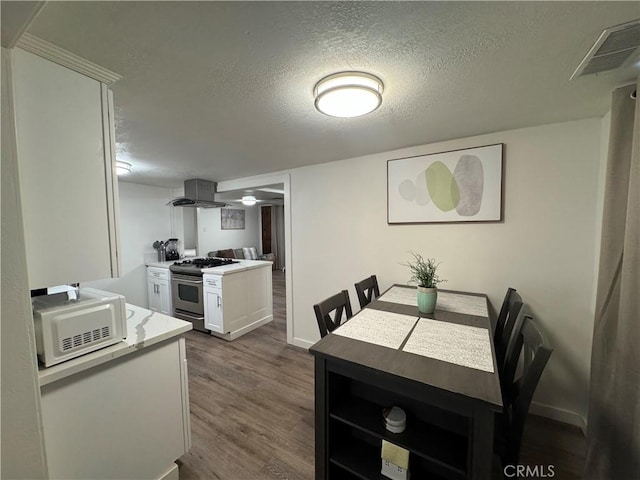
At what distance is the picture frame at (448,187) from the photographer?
198 cm

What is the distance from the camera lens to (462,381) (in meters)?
0.94

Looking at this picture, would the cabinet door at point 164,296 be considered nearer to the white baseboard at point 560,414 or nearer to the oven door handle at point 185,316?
the oven door handle at point 185,316

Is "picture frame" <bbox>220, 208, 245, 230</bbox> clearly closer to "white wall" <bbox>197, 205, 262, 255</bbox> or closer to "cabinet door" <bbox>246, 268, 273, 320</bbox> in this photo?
"white wall" <bbox>197, 205, 262, 255</bbox>

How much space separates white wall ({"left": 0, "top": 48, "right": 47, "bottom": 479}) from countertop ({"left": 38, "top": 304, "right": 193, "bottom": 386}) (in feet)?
0.41

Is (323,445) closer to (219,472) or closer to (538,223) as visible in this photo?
(219,472)

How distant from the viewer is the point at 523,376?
1.02m

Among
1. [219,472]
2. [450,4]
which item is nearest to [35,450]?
[219,472]

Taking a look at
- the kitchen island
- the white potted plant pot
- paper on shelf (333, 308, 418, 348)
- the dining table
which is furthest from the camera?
the white potted plant pot

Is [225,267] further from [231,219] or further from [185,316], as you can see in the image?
[231,219]

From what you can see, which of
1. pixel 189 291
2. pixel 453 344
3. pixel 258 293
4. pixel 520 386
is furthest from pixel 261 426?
pixel 189 291

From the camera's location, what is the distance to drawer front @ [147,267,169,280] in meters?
3.81

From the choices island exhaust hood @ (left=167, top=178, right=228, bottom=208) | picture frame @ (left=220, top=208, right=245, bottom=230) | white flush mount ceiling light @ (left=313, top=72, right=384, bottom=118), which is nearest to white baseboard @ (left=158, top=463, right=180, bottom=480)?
white flush mount ceiling light @ (left=313, top=72, right=384, bottom=118)

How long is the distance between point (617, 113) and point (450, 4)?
4.30 ft

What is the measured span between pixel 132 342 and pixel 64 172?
2.72 feet
